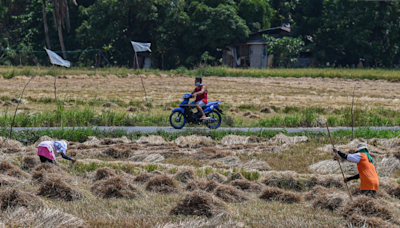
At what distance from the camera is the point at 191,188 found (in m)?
6.55

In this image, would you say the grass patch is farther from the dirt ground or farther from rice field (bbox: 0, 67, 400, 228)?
rice field (bbox: 0, 67, 400, 228)

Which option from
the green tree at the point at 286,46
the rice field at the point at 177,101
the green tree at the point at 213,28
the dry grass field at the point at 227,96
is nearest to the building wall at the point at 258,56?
the green tree at the point at 286,46

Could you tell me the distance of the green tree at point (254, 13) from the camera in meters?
42.3

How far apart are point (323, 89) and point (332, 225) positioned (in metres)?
19.7

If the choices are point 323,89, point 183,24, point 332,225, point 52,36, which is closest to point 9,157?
point 332,225

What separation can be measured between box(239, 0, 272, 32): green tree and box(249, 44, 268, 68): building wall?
Answer: 1.76 meters

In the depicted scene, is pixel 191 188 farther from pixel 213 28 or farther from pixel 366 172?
pixel 213 28

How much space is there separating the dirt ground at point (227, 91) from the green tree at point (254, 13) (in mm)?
14581

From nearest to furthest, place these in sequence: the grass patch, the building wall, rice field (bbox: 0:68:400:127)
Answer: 1. rice field (bbox: 0:68:400:127)
2. the grass patch
3. the building wall

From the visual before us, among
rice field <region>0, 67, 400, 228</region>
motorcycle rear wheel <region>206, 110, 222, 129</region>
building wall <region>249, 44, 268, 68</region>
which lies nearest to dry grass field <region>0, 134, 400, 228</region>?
rice field <region>0, 67, 400, 228</region>

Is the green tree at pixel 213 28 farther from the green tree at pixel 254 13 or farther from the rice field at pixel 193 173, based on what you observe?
the rice field at pixel 193 173

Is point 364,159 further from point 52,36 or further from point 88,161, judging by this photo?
point 52,36

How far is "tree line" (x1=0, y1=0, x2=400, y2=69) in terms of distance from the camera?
39.5 metres

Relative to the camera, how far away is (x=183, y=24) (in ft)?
132
